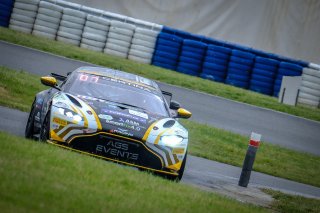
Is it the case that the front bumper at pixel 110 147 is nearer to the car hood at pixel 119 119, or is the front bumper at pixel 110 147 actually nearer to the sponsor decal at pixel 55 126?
the car hood at pixel 119 119

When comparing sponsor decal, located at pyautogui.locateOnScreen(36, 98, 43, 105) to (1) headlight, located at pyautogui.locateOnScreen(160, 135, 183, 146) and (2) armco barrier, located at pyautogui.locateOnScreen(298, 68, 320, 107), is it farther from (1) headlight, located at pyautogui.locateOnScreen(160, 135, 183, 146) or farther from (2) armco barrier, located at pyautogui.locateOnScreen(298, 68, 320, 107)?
(2) armco barrier, located at pyautogui.locateOnScreen(298, 68, 320, 107)

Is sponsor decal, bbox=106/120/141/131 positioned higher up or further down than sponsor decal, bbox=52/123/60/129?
higher up

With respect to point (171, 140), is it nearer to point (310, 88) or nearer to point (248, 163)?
point (248, 163)

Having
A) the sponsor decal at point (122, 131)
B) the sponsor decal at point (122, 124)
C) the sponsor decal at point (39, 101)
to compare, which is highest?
the sponsor decal at point (122, 124)

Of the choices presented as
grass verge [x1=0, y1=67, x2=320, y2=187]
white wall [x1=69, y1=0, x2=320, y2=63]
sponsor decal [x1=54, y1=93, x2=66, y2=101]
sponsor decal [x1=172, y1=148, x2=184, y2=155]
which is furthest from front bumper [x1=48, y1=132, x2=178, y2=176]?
white wall [x1=69, y1=0, x2=320, y2=63]

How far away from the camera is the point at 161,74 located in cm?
2575

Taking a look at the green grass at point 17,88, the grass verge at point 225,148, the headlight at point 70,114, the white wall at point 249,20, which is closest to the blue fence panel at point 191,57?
the white wall at point 249,20

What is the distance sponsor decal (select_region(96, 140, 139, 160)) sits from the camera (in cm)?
1025

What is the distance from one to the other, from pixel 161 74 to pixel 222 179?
43.5 ft

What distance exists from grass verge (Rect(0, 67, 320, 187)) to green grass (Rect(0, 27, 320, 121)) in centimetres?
664

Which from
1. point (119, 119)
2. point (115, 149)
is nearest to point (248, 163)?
point (119, 119)

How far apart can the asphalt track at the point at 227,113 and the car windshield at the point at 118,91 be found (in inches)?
292

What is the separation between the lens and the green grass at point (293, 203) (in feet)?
35.1

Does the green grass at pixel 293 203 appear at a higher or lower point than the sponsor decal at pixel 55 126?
lower
